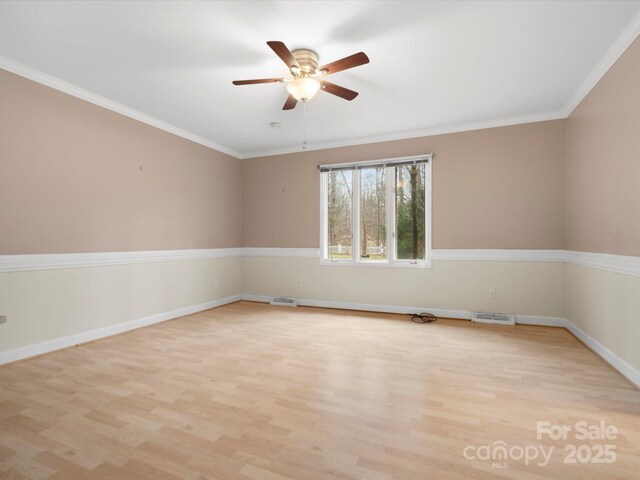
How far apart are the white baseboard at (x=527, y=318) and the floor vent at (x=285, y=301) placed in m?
0.10

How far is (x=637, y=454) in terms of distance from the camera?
63.4 inches

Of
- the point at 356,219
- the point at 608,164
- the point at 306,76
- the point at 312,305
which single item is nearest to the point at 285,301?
the point at 312,305

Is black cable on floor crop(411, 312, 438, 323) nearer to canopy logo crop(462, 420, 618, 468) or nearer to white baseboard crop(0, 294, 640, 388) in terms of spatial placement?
white baseboard crop(0, 294, 640, 388)

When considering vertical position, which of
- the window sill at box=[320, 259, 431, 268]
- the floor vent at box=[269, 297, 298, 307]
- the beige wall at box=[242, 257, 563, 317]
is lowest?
the floor vent at box=[269, 297, 298, 307]

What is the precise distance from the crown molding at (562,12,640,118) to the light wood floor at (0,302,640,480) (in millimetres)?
2638

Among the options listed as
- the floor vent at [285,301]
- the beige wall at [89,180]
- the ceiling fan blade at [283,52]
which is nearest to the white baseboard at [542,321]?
the floor vent at [285,301]

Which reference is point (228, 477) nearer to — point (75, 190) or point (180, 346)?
point (180, 346)

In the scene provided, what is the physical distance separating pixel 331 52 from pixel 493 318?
3.74 meters

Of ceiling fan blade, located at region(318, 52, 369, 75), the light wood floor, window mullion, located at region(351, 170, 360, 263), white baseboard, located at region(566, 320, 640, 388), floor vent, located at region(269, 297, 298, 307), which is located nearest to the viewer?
the light wood floor

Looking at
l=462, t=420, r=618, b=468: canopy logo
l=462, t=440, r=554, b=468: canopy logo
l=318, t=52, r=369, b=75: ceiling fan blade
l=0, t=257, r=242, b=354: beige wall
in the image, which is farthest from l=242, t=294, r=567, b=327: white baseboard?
l=318, t=52, r=369, b=75: ceiling fan blade

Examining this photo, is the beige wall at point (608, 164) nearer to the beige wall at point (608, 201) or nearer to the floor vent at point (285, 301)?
the beige wall at point (608, 201)

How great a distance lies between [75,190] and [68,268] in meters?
0.82

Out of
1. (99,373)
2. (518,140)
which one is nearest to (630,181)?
(518,140)

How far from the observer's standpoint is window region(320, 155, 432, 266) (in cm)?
471
